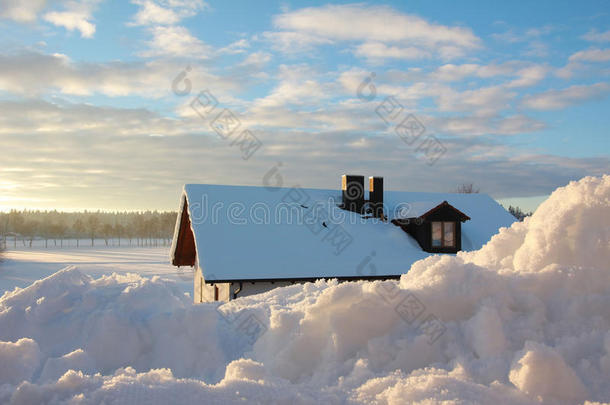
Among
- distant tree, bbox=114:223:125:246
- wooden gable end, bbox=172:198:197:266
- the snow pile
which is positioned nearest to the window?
wooden gable end, bbox=172:198:197:266

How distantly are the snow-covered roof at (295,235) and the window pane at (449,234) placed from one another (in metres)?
0.93

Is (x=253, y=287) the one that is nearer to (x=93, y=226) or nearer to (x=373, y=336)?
(x=373, y=336)

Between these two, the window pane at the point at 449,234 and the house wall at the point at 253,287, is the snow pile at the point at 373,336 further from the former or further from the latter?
the window pane at the point at 449,234

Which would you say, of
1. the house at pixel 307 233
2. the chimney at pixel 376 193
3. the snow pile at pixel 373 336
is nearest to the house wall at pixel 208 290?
the house at pixel 307 233

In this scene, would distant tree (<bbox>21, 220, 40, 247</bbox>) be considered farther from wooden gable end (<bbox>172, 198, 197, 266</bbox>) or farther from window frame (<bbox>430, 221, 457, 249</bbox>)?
window frame (<bbox>430, 221, 457, 249</bbox>)

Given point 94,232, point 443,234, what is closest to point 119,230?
point 94,232

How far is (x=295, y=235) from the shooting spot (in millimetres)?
15758

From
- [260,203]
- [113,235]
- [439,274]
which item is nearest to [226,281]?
[260,203]

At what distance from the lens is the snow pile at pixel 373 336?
212 cm

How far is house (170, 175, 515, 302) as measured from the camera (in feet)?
45.1

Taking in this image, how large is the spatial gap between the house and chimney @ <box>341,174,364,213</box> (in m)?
0.04

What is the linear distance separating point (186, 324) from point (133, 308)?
1.93 ft

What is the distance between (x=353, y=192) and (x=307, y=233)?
12.4ft

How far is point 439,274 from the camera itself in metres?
2.91
